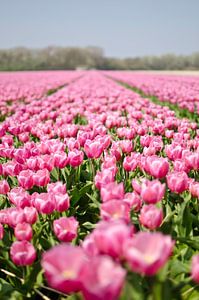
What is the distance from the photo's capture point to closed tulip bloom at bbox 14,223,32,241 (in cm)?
155

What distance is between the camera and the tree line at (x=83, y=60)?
92338mm

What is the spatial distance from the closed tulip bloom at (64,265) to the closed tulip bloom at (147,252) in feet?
0.43

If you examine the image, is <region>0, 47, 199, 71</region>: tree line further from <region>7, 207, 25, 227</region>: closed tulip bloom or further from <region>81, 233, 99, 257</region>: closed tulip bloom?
<region>81, 233, 99, 257</region>: closed tulip bloom

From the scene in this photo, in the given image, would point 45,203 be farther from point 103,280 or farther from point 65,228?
point 103,280

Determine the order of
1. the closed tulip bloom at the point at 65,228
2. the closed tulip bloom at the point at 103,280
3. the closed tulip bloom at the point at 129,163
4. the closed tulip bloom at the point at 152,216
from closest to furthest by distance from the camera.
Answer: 1. the closed tulip bloom at the point at 103,280
2. the closed tulip bloom at the point at 152,216
3. the closed tulip bloom at the point at 65,228
4. the closed tulip bloom at the point at 129,163

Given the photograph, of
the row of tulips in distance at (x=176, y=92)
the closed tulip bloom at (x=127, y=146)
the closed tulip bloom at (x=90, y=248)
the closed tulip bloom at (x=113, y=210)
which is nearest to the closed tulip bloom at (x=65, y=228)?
the closed tulip bloom at (x=113, y=210)

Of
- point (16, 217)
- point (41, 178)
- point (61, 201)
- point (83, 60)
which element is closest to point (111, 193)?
point (61, 201)

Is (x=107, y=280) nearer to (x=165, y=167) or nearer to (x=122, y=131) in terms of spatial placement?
(x=165, y=167)

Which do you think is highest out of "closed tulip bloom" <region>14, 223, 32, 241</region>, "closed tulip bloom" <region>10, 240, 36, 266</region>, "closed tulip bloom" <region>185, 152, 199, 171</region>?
"closed tulip bloom" <region>185, 152, 199, 171</region>

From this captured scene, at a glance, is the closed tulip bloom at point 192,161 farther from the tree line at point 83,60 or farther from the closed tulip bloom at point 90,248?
the tree line at point 83,60

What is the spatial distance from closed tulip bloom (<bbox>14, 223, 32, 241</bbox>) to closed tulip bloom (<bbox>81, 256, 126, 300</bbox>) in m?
0.73

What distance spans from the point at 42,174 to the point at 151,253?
137 centimetres

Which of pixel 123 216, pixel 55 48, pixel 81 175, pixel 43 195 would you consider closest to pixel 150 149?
pixel 81 175

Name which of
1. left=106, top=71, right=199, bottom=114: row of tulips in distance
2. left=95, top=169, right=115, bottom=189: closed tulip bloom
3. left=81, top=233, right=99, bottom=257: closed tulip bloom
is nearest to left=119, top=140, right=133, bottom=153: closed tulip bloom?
left=95, top=169, right=115, bottom=189: closed tulip bloom
